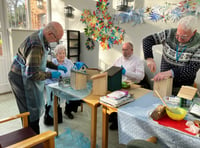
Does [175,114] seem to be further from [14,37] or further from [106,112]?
[14,37]

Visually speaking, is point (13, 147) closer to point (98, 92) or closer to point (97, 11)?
point (98, 92)

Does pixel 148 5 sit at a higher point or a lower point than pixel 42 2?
lower

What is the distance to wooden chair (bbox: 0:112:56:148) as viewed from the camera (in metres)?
1.00

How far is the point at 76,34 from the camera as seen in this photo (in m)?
3.78

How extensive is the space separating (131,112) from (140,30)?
1939 mm

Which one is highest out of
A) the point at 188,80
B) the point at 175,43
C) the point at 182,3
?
the point at 182,3

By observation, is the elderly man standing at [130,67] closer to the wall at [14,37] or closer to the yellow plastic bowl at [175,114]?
the yellow plastic bowl at [175,114]

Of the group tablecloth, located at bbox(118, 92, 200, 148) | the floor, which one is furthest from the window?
tablecloth, located at bbox(118, 92, 200, 148)

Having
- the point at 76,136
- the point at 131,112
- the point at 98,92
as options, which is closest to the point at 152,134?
the point at 131,112

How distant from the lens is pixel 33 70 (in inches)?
56.2

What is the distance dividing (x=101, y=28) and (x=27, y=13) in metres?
1.88

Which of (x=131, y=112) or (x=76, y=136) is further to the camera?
(x=76, y=136)

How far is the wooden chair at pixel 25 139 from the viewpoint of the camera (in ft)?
3.30

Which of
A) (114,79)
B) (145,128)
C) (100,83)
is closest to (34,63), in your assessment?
(100,83)
